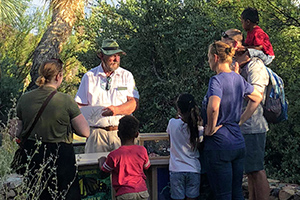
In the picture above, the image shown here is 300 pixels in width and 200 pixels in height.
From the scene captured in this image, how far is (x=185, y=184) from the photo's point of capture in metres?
4.26

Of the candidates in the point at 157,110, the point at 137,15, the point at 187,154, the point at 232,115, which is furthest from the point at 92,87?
the point at 137,15

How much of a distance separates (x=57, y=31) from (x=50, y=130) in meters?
9.36

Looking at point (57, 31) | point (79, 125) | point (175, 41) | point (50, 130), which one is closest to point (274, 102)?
point (79, 125)

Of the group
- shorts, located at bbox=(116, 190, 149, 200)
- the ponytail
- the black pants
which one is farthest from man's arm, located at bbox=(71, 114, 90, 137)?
shorts, located at bbox=(116, 190, 149, 200)

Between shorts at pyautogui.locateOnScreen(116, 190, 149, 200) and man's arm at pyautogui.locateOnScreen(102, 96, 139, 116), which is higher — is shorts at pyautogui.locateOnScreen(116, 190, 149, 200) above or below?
below

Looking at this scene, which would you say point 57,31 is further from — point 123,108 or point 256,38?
point 256,38

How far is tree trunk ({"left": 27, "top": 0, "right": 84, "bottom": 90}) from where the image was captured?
12180 millimetres

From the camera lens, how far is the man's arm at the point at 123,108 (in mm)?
4594

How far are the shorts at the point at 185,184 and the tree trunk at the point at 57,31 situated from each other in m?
8.53

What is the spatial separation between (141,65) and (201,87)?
3.63ft

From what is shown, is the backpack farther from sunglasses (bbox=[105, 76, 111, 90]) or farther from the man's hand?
sunglasses (bbox=[105, 76, 111, 90])

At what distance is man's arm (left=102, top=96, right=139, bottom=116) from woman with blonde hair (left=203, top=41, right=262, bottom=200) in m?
1.08

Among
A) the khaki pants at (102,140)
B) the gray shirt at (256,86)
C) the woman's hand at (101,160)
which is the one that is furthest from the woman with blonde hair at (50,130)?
the gray shirt at (256,86)

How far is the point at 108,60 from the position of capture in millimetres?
4871
